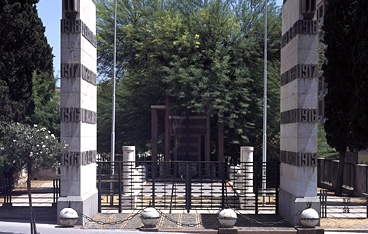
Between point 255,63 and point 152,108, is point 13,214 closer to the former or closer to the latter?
point 152,108

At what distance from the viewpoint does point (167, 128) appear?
42.4m

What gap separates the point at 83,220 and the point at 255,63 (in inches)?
930

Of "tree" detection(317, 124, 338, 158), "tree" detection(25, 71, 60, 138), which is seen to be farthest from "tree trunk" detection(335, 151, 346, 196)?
"tree" detection(25, 71, 60, 138)

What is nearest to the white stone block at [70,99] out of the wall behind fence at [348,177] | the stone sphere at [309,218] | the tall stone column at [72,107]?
the tall stone column at [72,107]

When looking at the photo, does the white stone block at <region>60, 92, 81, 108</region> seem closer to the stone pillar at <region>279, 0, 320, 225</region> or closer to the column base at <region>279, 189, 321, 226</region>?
the stone pillar at <region>279, 0, 320, 225</region>

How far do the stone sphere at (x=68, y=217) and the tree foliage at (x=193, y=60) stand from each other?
18946 mm

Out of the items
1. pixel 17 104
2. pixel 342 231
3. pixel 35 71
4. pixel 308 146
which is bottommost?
pixel 342 231

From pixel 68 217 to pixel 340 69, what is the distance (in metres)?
20.7

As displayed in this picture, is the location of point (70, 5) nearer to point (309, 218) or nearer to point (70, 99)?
point (70, 99)

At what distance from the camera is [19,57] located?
3425cm

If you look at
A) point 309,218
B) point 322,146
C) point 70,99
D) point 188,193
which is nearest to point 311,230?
Answer: point 309,218

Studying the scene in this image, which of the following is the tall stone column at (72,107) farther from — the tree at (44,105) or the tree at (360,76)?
the tree at (360,76)

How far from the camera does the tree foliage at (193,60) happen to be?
39625 millimetres

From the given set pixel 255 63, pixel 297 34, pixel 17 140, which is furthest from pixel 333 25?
pixel 17 140
